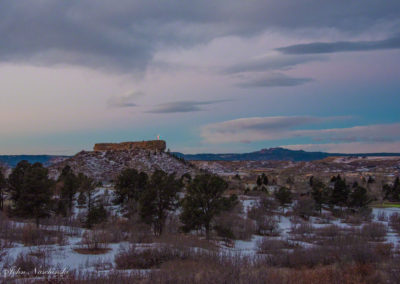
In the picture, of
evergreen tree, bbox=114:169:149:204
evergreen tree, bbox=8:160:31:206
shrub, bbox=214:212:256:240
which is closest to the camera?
shrub, bbox=214:212:256:240

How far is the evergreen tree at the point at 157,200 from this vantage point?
26688mm

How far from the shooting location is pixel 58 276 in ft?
27.2

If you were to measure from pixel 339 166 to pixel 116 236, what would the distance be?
17472 centimetres

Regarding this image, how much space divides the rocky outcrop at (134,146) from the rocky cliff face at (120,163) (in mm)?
9197

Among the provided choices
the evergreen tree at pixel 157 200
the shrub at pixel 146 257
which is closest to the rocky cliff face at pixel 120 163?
→ the evergreen tree at pixel 157 200

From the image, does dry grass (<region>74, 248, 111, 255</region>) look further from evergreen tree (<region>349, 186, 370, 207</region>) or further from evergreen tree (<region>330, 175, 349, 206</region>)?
evergreen tree (<region>330, 175, 349, 206</region>)

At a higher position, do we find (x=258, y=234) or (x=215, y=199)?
(x=215, y=199)

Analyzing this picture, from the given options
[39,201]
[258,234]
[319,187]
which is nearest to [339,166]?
[319,187]

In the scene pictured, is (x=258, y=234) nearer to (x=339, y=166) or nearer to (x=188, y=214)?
(x=188, y=214)

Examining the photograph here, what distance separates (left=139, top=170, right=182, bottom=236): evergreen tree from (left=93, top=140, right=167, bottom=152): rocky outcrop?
269ft

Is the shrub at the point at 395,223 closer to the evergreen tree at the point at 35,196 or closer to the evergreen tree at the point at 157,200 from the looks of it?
the evergreen tree at the point at 157,200

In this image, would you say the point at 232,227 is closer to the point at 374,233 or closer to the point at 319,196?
the point at 374,233

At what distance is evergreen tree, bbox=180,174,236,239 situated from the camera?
943 inches

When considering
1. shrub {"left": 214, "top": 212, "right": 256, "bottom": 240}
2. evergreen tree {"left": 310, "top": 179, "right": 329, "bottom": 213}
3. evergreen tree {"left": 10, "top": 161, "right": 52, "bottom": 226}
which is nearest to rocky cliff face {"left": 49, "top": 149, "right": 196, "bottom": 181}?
evergreen tree {"left": 310, "top": 179, "right": 329, "bottom": 213}
